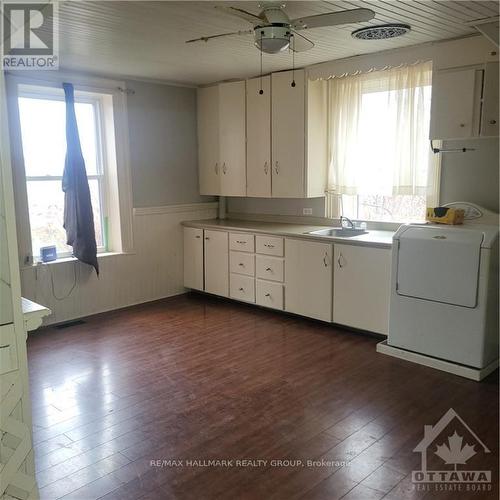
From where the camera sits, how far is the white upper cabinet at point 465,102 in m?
3.40

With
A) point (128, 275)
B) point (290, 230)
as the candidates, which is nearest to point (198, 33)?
point (290, 230)

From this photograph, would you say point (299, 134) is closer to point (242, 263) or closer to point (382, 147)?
point (382, 147)

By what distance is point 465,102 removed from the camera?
11.4 ft

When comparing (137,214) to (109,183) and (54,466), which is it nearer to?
(109,183)

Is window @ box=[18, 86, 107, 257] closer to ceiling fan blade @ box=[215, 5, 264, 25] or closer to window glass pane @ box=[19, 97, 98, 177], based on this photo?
window glass pane @ box=[19, 97, 98, 177]

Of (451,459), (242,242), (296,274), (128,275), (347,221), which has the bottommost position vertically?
(451,459)

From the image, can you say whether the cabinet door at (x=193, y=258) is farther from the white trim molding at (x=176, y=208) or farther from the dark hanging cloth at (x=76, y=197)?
the dark hanging cloth at (x=76, y=197)

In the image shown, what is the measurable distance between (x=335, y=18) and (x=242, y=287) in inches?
117

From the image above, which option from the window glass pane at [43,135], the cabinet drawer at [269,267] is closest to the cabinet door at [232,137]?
the cabinet drawer at [269,267]

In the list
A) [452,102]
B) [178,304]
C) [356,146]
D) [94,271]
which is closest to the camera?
[452,102]

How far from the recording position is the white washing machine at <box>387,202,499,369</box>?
127 inches

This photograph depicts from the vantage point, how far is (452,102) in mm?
3523

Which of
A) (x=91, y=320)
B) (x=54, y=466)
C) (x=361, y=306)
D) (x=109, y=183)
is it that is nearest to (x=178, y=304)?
(x=91, y=320)

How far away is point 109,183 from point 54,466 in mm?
3173
